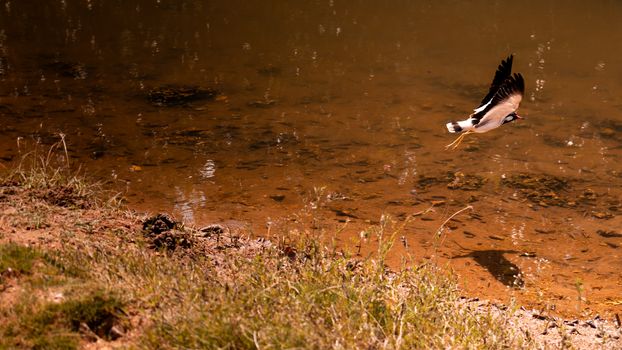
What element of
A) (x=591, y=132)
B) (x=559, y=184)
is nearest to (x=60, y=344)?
Answer: (x=559, y=184)

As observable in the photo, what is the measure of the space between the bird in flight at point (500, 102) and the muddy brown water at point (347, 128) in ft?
2.55

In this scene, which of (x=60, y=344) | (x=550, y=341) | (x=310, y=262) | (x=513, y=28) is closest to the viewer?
(x=60, y=344)

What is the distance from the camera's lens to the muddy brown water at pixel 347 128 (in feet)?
19.4

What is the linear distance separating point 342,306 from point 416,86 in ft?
23.4

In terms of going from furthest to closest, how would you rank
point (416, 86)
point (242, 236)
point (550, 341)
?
point (416, 86) < point (242, 236) < point (550, 341)

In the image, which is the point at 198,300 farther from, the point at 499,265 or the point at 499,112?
the point at 499,112

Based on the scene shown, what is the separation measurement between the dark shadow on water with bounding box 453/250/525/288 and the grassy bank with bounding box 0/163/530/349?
1371mm

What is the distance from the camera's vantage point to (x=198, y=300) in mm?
3412

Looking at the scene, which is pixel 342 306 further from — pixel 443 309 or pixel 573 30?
pixel 573 30

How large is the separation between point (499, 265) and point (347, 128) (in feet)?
10.9

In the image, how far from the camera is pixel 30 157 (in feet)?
22.3

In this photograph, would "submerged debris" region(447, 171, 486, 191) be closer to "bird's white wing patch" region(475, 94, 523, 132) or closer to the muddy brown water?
the muddy brown water

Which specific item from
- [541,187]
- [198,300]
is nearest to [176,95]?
[541,187]

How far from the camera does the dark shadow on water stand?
5.36 m
